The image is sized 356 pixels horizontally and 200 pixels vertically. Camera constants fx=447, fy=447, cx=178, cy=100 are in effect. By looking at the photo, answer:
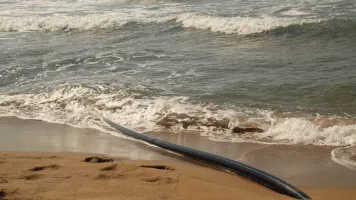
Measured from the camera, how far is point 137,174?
528 centimetres

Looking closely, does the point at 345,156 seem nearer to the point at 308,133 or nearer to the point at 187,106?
the point at 308,133

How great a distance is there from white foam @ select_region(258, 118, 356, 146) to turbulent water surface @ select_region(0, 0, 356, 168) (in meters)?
0.02

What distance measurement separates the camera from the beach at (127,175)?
183 inches

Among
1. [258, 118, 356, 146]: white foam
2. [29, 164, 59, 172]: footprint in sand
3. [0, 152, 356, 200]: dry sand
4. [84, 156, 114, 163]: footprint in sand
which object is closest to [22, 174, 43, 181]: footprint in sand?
[0, 152, 356, 200]: dry sand

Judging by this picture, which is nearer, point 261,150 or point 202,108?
point 261,150

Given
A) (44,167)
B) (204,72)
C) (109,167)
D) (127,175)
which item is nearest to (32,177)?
(44,167)

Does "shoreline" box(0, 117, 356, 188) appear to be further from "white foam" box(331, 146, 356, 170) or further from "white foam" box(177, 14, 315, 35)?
"white foam" box(177, 14, 315, 35)

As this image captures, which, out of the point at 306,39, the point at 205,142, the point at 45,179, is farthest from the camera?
the point at 306,39

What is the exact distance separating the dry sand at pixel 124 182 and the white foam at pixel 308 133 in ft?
5.18

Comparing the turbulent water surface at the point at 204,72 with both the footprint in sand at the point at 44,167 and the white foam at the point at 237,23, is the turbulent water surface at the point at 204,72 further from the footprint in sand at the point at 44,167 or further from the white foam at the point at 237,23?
the footprint in sand at the point at 44,167

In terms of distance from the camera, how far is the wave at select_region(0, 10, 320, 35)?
52.7 ft

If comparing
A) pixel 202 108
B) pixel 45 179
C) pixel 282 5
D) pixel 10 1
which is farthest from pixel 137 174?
pixel 10 1

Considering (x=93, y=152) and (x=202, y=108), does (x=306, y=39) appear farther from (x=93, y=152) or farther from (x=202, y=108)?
(x=93, y=152)

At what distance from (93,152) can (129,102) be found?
7.63 feet
